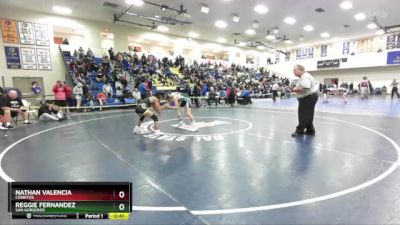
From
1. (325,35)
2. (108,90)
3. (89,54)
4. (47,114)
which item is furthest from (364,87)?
(89,54)

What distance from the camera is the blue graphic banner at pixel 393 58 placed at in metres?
22.8

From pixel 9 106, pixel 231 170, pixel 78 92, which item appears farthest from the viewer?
pixel 78 92

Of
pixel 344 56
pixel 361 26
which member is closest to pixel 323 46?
pixel 344 56

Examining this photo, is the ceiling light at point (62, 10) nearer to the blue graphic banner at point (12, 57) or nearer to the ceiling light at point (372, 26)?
the blue graphic banner at point (12, 57)

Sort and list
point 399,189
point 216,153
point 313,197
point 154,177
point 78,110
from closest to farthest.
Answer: point 313,197, point 399,189, point 154,177, point 216,153, point 78,110

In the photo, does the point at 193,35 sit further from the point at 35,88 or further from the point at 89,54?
the point at 35,88

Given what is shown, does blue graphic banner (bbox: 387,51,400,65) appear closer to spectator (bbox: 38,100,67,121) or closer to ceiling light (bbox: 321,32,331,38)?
ceiling light (bbox: 321,32,331,38)

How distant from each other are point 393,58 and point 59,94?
28.8m

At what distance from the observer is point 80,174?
3.35 meters

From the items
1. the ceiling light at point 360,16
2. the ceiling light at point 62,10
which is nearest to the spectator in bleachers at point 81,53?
the ceiling light at point 62,10

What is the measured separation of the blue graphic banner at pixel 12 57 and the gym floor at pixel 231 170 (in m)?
9.94

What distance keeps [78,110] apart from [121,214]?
1230 cm

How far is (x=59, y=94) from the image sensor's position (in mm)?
11258

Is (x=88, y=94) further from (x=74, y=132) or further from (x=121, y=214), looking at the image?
(x=121, y=214)
